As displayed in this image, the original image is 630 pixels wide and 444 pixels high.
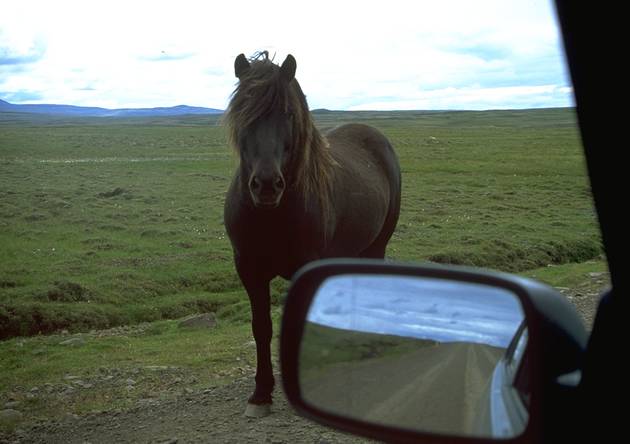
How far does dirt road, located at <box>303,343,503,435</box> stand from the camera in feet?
5.37

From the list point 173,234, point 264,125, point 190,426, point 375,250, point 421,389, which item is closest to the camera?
point 421,389

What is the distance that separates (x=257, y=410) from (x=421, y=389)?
12.9 ft

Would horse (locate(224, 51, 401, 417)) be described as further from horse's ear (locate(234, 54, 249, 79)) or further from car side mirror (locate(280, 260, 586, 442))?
car side mirror (locate(280, 260, 586, 442))

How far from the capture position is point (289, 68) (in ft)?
17.9

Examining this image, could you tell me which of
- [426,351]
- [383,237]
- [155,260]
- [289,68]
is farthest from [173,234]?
[426,351]

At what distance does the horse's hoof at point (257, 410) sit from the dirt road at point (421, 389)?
3.55m

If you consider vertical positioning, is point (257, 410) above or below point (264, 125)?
below

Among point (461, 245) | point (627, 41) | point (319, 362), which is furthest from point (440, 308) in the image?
point (461, 245)

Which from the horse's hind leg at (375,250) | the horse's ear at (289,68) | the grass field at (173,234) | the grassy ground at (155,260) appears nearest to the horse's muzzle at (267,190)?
the grass field at (173,234)

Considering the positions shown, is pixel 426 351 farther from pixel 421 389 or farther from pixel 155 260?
pixel 155 260

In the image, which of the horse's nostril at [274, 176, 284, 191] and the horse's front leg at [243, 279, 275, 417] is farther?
the horse's front leg at [243, 279, 275, 417]

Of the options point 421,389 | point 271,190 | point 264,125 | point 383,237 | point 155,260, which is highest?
point 264,125

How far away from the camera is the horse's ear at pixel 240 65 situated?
5.49 m

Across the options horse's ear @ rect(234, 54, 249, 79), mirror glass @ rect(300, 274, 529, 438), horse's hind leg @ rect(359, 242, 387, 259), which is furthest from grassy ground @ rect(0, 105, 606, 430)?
mirror glass @ rect(300, 274, 529, 438)
